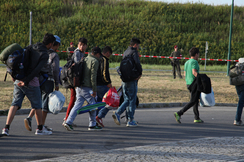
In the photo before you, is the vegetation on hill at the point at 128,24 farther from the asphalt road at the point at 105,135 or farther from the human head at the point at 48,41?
the human head at the point at 48,41

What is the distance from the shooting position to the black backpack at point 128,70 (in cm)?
737

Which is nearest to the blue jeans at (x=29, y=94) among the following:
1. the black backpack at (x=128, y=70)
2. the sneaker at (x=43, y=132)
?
the sneaker at (x=43, y=132)

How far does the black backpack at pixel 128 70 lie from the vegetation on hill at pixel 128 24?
31.5 meters

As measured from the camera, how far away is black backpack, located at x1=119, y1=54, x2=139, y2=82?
737 centimetres

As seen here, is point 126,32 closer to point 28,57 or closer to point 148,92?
point 148,92

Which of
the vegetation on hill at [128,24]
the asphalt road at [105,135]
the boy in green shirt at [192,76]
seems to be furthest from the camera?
the vegetation on hill at [128,24]

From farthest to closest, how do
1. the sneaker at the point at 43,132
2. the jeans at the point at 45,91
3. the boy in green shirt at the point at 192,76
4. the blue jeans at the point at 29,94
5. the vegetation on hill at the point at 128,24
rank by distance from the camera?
the vegetation on hill at the point at 128,24 → the boy in green shirt at the point at 192,76 → the jeans at the point at 45,91 → the sneaker at the point at 43,132 → the blue jeans at the point at 29,94

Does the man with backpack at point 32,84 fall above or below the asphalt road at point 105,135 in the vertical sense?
above

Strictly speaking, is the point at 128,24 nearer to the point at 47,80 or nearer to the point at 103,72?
the point at 103,72

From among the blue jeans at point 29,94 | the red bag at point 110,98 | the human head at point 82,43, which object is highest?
the human head at point 82,43

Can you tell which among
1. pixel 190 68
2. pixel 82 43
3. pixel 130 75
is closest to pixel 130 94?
pixel 130 75

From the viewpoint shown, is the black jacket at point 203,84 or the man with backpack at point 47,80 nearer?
the man with backpack at point 47,80

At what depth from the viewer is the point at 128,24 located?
45.6 meters

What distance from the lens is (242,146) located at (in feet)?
19.0
